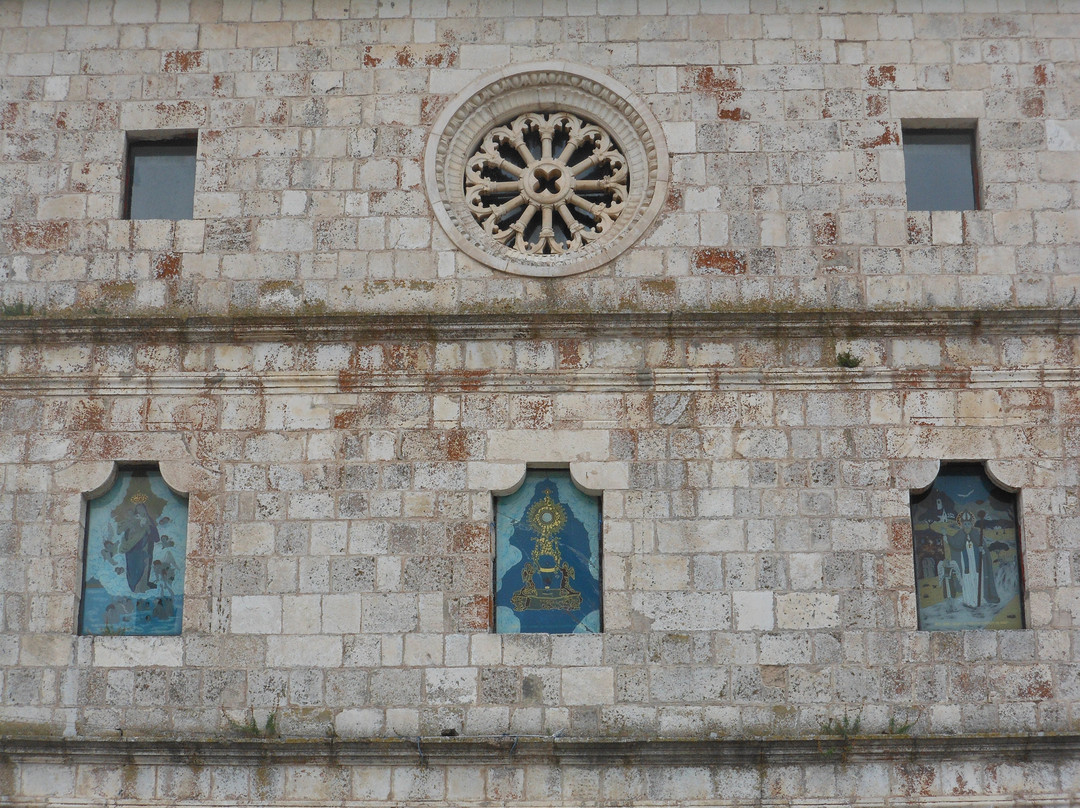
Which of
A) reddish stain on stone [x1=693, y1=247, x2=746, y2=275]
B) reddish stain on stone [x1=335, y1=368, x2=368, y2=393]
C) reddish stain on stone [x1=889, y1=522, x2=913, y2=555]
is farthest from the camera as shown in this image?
reddish stain on stone [x1=693, y1=247, x2=746, y2=275]

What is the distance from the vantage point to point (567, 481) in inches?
435

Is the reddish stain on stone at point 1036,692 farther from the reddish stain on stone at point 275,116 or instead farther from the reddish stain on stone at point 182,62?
the reddish stain on stone at point 182,62

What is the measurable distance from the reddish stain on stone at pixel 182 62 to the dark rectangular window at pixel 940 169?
5.49 meters

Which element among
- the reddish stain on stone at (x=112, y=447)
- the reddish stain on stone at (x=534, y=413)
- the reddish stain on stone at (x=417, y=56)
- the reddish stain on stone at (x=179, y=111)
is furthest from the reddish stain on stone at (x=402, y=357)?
the reddish stain on stone at (x=179, y=111)

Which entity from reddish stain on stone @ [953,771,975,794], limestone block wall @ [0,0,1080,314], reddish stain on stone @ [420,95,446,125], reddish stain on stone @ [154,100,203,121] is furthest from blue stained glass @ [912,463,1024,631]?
reddish stain on stone @ [154,100,203,121]

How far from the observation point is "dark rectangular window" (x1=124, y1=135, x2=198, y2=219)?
11.8 m

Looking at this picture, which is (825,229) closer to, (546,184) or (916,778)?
(546,184)

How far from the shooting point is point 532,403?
11.0 m

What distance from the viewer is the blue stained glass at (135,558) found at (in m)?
10.9

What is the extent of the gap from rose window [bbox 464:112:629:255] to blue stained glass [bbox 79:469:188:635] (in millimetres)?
3124

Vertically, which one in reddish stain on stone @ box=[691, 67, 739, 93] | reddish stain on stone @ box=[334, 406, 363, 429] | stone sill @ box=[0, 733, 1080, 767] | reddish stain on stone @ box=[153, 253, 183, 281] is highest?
reddish stain on stone @ box=[691, 67, 739, 93]

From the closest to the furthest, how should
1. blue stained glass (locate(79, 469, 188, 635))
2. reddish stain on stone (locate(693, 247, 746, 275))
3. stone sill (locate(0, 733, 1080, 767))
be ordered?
stone sill (locate(0, 733, 1080, 767)) → blue stained glass (locate(79, 469, 188, 635)) → reddish stain on stone (locate(693, 247, 746, 275))

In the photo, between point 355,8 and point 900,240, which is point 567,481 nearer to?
point 900,240

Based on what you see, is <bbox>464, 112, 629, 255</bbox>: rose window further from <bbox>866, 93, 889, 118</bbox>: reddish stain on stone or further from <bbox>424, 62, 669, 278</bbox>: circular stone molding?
<bbox>866, 93, 889, 118</bbox>: reddish stain on stone
